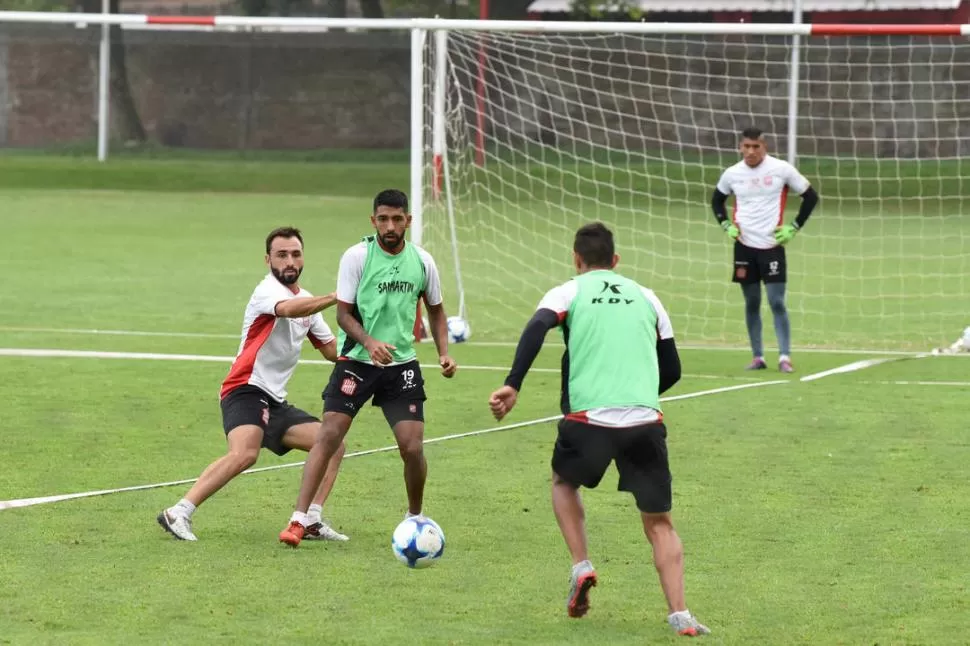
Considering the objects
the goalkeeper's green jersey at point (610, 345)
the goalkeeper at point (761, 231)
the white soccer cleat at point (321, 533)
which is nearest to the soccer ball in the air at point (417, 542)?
the white soccer cleat at point (321, 533)

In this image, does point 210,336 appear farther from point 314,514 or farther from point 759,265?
point 314,514

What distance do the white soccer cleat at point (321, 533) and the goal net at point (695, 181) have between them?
909cm

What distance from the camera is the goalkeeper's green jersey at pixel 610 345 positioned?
6754 millimetres

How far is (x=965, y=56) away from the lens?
3806 centimetres

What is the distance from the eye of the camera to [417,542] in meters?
7.61

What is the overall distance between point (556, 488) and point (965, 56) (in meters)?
33.4

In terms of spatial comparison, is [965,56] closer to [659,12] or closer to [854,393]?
[659,12]

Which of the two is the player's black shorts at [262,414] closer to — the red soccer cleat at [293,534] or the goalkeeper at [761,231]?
the red soccer cleat at [293,534]

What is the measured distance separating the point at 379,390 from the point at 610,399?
1918mm

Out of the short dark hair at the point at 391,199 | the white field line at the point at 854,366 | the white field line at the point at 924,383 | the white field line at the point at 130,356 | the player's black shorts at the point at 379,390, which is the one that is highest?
the short dark hair at the point at 391,199

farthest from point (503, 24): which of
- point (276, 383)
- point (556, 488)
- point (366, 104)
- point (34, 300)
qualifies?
point (366, 104)

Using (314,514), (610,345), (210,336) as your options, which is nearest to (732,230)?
(210,336)

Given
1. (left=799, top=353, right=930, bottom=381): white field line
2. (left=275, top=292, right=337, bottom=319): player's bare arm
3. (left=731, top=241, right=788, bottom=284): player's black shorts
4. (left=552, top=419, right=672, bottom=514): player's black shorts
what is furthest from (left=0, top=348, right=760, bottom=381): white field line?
(left=552, top=419, right=672, bottom=514): player's black shorts

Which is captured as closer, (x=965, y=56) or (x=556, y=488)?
(x=556, y=488)
